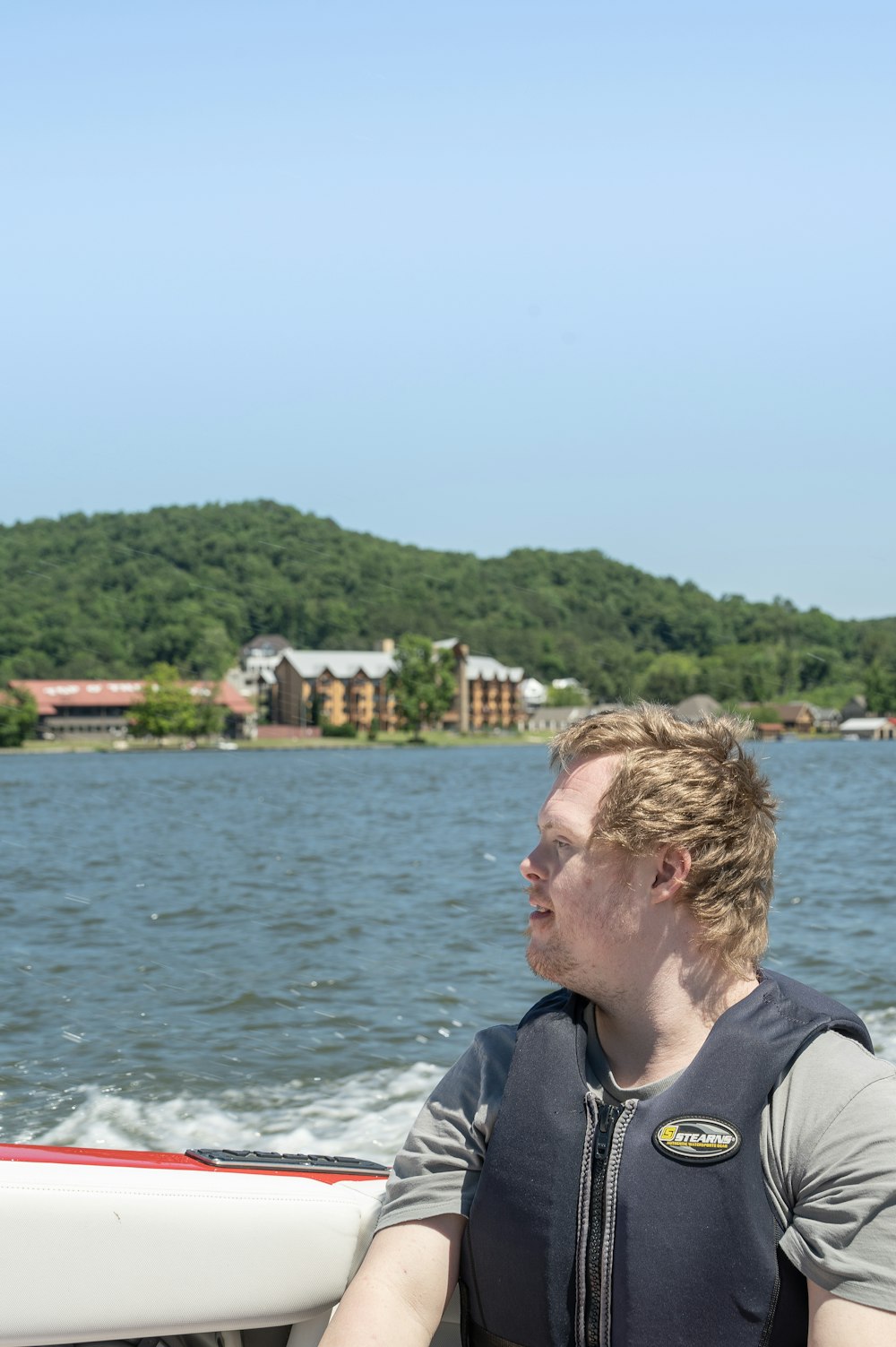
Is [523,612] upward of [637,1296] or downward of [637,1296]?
upward

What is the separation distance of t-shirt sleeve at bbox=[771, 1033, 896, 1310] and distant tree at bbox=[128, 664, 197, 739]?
9589cm

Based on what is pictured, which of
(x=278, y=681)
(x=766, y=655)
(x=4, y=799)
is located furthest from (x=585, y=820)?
(x=278, y=681)

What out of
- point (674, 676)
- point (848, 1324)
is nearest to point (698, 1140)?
point (848, 1324)

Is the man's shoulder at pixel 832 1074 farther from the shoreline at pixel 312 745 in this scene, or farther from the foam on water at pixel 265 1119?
the shoreline at pixel 312 745

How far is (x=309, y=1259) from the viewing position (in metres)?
2.20

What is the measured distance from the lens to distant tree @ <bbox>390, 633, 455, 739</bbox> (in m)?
107

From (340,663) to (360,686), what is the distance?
112 inches

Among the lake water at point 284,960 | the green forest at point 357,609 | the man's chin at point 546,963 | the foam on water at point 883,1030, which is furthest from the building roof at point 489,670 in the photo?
the man's chin at point 546,963

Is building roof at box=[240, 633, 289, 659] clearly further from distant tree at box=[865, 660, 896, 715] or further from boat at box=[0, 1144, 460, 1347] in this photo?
boat at box=[0, 1144, 460, 1347]

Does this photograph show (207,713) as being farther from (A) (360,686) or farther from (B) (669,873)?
(B) (669,873)

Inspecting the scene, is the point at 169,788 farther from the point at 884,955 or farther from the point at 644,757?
the point at 644,757

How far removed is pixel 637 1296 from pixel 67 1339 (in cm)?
92

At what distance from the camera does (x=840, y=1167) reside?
1.73 metres

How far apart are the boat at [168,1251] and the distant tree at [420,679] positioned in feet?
342
